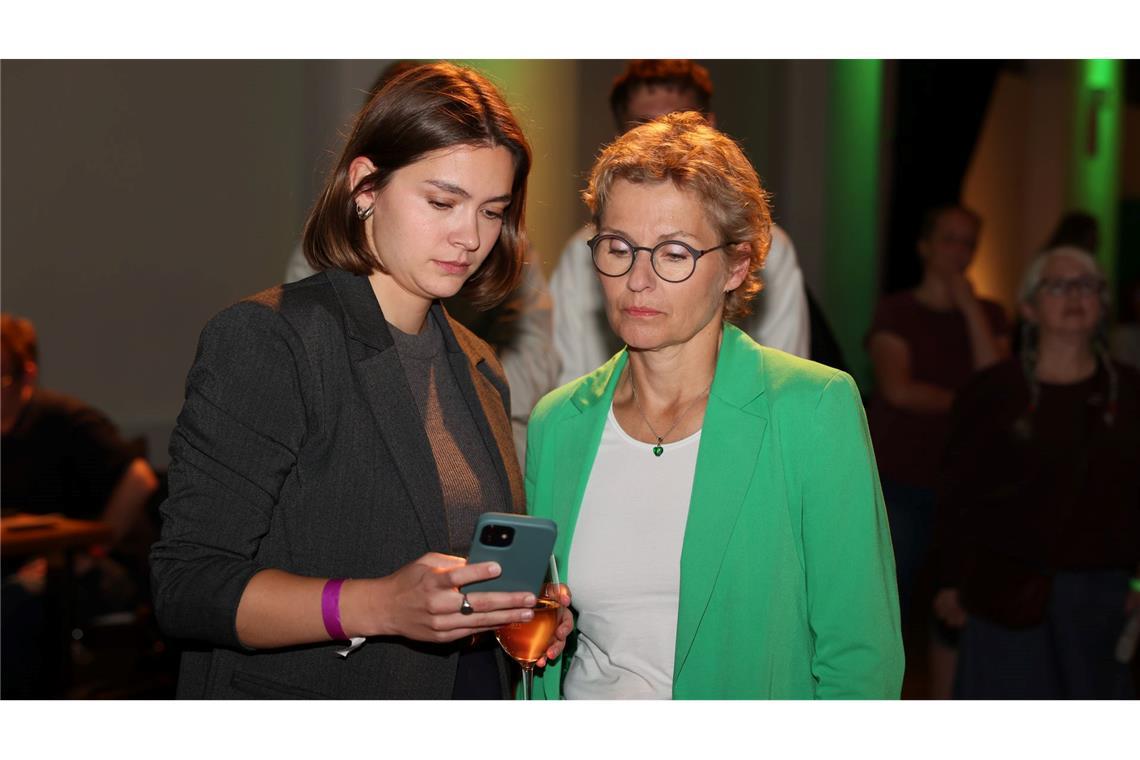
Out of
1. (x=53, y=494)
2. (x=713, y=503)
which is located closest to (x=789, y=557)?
(x=713, y=503)

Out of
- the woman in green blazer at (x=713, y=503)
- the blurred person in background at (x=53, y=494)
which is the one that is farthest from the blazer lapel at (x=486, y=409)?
the blurred person in background at (x=53, y=494)

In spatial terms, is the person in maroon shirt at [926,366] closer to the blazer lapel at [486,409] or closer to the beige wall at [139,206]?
the blazer lapel at [486,409]

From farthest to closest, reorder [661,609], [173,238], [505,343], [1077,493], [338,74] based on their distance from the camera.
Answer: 1. [173,238]
2. [338,74]
3. [1077,493]
4. [505,343]
5. [661,609]

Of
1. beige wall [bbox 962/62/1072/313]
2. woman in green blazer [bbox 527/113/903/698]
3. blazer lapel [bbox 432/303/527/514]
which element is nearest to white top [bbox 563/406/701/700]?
woman in green blazer [bbox 527/113/903/698]

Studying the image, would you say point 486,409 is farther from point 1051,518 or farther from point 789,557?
point 1051,518

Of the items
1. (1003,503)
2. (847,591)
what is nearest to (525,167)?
(847,591)

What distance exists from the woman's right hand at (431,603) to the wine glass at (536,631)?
92 millimetres

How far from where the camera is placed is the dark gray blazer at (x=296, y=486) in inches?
61.1

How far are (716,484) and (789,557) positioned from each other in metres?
0.16

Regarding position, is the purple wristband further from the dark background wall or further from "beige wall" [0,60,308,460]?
"beige wall" [0,60,308,460]

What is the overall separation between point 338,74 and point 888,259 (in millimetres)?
3068

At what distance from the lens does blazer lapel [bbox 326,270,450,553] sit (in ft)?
5.57

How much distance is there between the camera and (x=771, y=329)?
2.92m
